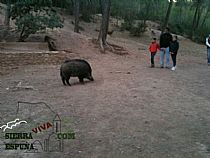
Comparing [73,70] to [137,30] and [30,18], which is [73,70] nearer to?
[30,18]

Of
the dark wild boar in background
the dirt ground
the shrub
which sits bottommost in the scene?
the dirt ground

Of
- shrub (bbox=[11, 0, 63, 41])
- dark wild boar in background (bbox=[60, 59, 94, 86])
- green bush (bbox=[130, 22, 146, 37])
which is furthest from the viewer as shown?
green bush (bbox=[130, 22, 146, 37])

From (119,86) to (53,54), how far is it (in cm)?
615

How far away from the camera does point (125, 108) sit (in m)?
9.16

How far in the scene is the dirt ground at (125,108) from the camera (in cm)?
659

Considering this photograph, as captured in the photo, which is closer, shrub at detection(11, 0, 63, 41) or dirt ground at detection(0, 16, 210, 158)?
dirt ground at detection(0, 16, 210, 158)

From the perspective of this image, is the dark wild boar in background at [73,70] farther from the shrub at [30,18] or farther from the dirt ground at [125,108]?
the shrub at [30,18]

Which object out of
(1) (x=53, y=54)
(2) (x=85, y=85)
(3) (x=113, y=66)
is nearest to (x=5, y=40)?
(1) (x=53, y=54)

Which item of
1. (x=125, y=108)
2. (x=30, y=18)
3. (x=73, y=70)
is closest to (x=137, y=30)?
(x=30, y=18)

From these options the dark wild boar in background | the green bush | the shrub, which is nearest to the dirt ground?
the dark wild boar in background

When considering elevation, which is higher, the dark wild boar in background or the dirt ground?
the dark wild boar in background

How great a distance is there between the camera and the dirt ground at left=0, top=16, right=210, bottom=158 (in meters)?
6.59

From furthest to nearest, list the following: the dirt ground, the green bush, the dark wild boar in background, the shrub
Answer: the green bush → the shrub → the dark wild boar in background → the dirt ground

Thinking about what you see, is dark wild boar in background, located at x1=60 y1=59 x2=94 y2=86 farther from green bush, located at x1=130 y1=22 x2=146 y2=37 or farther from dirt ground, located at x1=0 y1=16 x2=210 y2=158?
green bush, located at x1=130 y1=22 x2=146 y2=37
